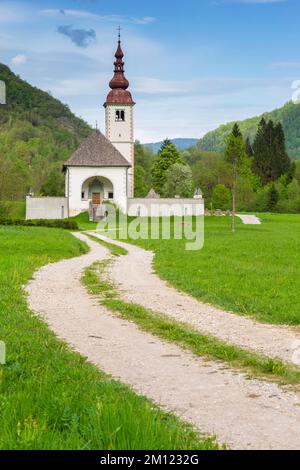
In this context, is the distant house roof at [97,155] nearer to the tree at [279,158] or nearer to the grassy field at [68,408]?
the tree at [279,158]

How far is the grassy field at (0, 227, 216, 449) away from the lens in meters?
5.20

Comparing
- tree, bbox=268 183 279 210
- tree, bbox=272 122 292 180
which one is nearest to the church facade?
tree, bbox=268 183 279 210

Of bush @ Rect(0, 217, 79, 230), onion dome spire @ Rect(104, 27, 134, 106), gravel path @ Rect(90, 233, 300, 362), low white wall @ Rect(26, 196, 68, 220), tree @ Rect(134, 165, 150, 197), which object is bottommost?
gravel path @ Rect(90, 233, 300, 362)

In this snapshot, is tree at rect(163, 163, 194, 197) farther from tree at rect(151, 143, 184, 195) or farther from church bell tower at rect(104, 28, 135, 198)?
church bell tower at rect(104, 28, 135, 198)

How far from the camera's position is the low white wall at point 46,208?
66.4m

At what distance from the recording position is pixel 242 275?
19812 mm

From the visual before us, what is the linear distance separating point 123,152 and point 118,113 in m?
5.23

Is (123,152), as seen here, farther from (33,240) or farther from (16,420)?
(16,420)

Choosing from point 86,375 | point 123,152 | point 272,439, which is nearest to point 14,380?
point 86,375

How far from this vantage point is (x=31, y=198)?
66312mm

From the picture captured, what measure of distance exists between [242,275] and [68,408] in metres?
14.3

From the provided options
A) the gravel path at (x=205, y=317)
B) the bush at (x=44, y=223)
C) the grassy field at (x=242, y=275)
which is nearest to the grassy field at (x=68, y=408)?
the gravel path at (x=205, y=317)

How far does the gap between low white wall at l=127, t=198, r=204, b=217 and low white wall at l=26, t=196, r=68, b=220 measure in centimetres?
779

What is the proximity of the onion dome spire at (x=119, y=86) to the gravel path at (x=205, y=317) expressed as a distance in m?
60.5
